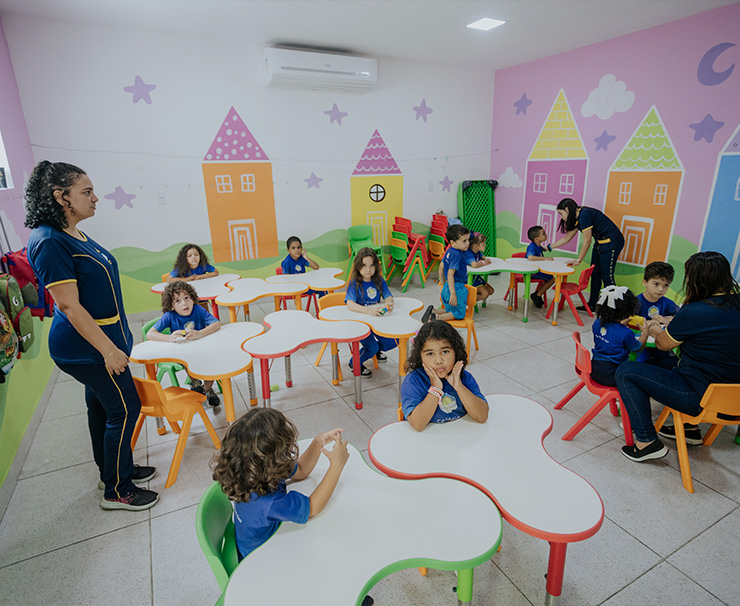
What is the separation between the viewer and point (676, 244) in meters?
4.82

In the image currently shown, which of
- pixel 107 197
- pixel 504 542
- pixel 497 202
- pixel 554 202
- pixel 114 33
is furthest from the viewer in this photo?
pixel 497 202

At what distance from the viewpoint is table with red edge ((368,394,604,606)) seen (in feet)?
4.38

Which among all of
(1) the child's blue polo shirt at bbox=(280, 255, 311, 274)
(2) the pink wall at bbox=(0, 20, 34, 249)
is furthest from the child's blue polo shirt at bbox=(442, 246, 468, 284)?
(2) the pink wall at bbox=(0, 20, 34, 249)

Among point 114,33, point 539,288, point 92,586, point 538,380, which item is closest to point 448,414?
point 92,586

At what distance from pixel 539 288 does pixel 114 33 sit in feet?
18.2

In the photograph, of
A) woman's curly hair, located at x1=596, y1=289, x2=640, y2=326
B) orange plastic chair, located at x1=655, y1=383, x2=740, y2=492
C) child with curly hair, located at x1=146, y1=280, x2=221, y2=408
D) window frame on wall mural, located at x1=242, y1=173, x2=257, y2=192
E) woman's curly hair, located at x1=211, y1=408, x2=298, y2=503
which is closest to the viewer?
woman's curly hair, located at x1=211, y1=408, x2=298, y2=503

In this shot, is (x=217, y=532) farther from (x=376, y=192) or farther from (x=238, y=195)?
(x=376, y=192)

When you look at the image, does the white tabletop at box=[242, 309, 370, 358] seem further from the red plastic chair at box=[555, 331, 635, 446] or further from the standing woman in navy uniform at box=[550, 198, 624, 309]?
the standing woman in navy uniform at box=[550, 198, 624, 309]

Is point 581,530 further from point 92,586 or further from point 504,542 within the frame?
point 92,586

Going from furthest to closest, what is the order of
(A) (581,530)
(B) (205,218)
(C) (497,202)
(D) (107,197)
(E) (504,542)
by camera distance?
1. (C) (497,202)
2. (B) (205,218)
3. (D) (107,197)
4. (E) (504,542)
5. (A) (581,530)

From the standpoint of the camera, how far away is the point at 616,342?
2.69 metres

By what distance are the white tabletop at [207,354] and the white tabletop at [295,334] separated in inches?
3.9

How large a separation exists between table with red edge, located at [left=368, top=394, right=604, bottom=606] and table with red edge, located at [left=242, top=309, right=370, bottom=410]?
1.12m

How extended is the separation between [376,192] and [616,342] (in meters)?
4.38
